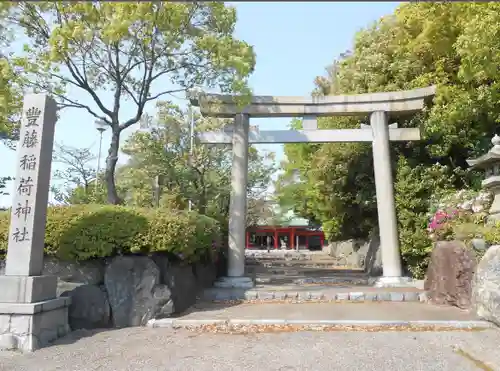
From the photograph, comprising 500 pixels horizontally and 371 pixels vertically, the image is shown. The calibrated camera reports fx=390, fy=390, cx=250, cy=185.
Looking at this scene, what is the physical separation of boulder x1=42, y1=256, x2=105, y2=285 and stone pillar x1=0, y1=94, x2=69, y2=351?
71 centimetres

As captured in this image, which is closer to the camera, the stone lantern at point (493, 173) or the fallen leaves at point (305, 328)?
the fallen leaves at point (305, 328)

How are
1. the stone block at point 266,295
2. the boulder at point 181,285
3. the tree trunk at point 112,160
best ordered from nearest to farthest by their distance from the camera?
the boulder at point 181,285
the tree trunk at point 112,160
the stone block at point 266,295

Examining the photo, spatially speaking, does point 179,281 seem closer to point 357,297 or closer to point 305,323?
point 305,323

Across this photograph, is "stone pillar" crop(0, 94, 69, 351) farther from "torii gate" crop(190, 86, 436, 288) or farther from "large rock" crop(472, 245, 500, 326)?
"large rock" crop(472, 245, 500, 326)

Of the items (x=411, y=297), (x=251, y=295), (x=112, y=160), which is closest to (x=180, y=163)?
(x=112, y=160)

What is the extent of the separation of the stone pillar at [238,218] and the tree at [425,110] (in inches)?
164

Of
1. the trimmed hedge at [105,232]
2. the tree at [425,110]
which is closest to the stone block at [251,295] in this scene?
the trimmed hedge at [105,232]

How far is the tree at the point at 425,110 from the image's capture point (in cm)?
1008

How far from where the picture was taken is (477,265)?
7793 mm

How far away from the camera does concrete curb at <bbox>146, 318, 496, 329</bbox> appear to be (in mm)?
6902

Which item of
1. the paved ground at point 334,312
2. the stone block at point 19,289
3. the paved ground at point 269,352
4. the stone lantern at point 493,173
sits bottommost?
the paved ground at point 269,352

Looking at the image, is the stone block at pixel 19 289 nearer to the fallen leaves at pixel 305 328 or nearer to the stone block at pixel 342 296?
the fallen leaves at pixel 305 328

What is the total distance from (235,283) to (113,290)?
4.06 metres

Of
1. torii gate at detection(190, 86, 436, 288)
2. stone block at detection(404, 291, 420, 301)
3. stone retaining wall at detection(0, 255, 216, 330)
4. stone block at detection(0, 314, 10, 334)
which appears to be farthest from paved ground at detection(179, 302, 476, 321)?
stone block at detection(0, 314, 10, 334)
